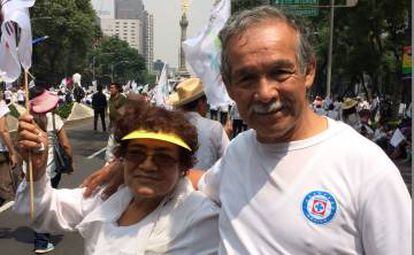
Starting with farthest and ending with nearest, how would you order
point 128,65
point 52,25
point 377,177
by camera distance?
point 128,65
point 52,25
point 377,177

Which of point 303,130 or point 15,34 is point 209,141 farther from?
point 303,130

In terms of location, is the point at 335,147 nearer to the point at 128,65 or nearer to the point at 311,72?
the point at 311,72

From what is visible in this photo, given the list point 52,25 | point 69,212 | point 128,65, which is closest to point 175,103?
point 69,212

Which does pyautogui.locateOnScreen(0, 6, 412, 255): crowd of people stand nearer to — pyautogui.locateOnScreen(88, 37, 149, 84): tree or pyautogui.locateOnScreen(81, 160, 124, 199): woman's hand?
pyautogui.locateOnScreen(81, 160, 124, 199): woman's hand

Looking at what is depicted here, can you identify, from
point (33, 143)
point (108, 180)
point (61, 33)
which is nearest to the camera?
point (33, 143)

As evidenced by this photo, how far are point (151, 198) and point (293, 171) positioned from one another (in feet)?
2.11

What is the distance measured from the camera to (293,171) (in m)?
1.94

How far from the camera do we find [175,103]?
549 centimetres

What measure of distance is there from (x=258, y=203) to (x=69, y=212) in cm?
102

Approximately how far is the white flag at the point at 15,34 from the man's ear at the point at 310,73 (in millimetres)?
1684

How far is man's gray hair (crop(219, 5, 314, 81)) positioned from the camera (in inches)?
78.7

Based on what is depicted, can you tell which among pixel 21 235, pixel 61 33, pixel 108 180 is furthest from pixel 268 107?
pixel 61 33

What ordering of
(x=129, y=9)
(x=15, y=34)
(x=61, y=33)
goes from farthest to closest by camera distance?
1. (x=129, y=9)
2. (x=61, y=33)
3. (x=15, y=34)

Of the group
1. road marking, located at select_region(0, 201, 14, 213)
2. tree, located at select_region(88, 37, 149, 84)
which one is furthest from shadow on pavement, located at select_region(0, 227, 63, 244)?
tree, located at select_region(88, 37, 149, 84)
